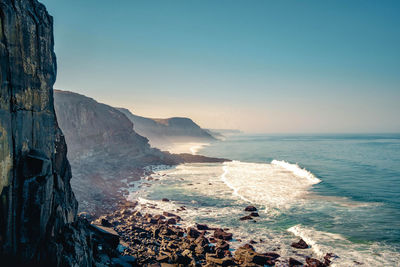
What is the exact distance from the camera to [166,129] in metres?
136

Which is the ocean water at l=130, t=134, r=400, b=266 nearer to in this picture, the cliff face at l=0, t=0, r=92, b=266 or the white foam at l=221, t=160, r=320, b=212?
the white foam at l=221, t=160, r=320, b=212

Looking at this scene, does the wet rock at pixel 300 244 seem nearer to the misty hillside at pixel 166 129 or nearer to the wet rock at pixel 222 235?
the wet rock at pixel 222 235

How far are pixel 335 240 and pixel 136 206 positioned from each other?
633 inches

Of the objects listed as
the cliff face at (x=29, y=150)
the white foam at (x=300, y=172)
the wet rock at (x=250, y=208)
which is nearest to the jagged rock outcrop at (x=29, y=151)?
the cliff face at (x=29, y=150)

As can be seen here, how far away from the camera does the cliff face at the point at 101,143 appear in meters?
38.3

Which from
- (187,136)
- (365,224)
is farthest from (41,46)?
(187,136)

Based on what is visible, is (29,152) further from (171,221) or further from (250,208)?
(250,208)

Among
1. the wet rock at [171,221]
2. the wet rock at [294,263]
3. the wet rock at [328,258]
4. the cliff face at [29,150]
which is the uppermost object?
the cliff face at [29,150]

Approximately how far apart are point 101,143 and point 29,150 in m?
42.0

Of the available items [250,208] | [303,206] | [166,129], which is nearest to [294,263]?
[250,208]

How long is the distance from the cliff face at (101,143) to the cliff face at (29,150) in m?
25.0

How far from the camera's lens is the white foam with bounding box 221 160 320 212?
24.0 meters

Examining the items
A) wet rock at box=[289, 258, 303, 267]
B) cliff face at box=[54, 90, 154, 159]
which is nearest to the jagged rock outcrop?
wet rock at box=[289, 258, 303, 267]

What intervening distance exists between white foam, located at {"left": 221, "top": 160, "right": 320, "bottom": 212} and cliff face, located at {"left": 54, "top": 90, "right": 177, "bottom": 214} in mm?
15125
